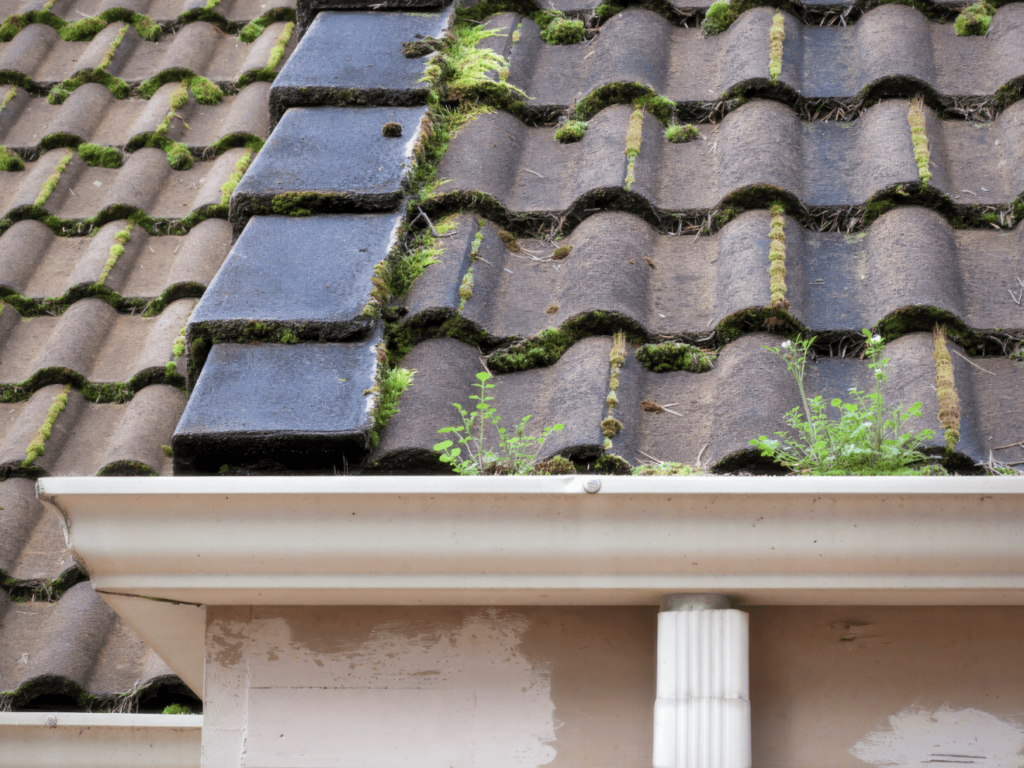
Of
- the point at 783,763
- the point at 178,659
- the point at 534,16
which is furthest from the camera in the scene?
the point at 534,16

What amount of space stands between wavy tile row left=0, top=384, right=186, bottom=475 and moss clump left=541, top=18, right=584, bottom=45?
1.64 meters

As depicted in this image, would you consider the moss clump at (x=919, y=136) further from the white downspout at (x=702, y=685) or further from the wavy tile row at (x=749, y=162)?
the white downspout at (x=702, y=685)

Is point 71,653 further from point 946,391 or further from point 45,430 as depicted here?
point 946,391

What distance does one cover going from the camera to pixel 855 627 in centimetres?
175

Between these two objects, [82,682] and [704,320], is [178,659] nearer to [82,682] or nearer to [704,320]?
[82,682]

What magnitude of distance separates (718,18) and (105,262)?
2.33 meters

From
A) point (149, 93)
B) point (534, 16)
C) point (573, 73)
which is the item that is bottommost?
point (573, 73)

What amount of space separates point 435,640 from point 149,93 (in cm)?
341

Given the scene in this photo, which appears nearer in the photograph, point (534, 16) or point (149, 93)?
point (534, 16)

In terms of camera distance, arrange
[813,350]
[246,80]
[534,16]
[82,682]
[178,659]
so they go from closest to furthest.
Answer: [813,350]
[178,659]
[82,682]
[534,16]
[246,80]

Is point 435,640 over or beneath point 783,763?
over

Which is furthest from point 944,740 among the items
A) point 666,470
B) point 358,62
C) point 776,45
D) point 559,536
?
point 358,62

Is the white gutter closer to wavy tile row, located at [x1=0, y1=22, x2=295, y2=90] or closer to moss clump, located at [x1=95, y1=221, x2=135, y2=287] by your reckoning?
moss clump, located at [x1=95, y1=221, x2=135, y2=287]

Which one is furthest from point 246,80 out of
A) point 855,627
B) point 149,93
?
point 855,627
